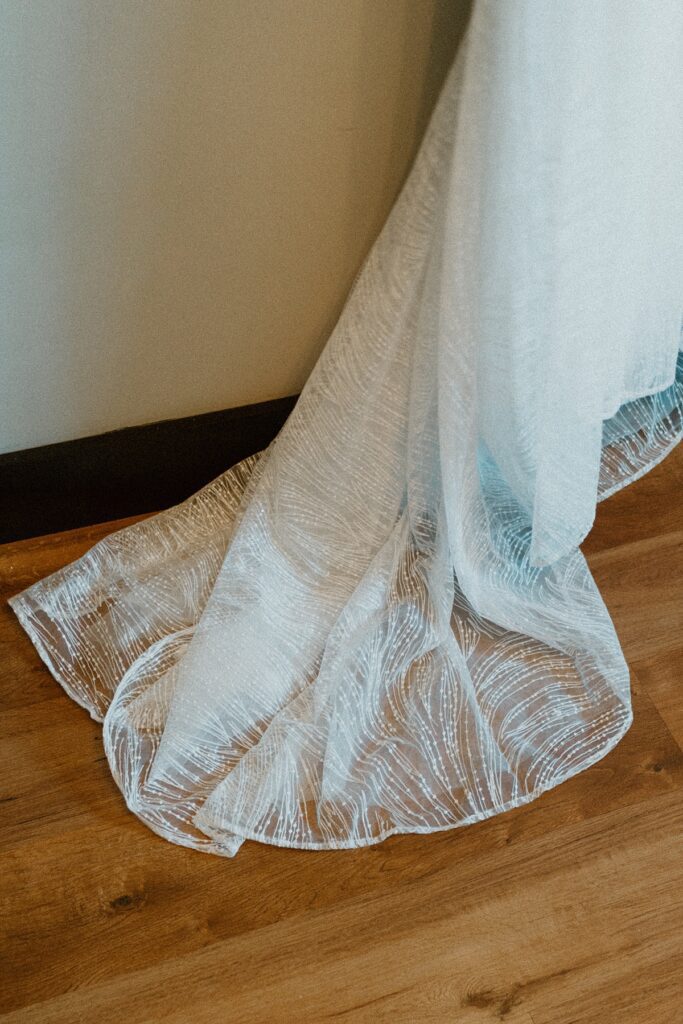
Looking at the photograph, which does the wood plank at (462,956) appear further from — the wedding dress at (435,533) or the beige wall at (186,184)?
the beige wall at (186,184)

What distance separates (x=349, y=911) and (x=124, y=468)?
1.79 ft

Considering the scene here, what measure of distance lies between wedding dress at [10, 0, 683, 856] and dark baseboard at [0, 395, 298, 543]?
49 mm

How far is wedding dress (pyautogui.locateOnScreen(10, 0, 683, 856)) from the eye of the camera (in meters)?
0.89

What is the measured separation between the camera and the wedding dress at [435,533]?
2.93ft

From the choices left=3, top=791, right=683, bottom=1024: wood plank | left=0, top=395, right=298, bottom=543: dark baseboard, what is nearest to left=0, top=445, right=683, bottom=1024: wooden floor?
A: left=3, top=791, right=683, bottom=1024: wood plank

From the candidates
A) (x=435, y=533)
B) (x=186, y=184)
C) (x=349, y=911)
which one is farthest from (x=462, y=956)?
(x=186, y=184)

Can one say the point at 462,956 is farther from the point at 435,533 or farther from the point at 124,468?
the point at 124,468

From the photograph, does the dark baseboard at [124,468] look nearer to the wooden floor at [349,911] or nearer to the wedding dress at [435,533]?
the wedding dress at [435,533]

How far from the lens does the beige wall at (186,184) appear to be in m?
0.90

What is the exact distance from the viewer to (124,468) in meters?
1.20

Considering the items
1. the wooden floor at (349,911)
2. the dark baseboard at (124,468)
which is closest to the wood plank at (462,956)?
the wooden floor at (349,911)

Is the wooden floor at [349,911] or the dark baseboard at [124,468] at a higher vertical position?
the dark baseboard at [124,468]

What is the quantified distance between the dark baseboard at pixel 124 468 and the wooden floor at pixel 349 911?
0.25 metres

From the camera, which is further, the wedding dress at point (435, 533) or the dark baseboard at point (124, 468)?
the dark baseboard at point (124, 468)
